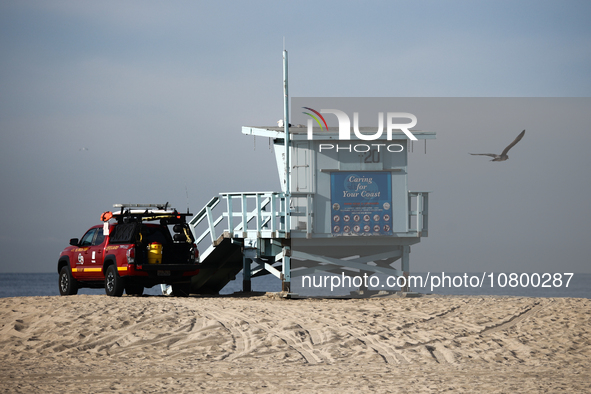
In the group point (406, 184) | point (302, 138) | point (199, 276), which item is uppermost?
point (302, 138)

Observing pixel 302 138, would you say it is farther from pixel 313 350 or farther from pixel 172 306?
pixel 313 350

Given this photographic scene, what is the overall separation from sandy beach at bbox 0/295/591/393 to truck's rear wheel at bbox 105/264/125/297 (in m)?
1.40

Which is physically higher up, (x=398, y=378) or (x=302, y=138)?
(x=302, y=138)

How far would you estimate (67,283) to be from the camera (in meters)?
17.9

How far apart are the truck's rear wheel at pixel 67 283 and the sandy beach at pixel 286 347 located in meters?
2.97

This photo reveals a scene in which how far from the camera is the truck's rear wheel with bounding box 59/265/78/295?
58.4ft

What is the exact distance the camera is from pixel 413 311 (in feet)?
47.8

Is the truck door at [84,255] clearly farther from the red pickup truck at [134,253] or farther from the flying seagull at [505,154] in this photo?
the flying seagull at [505,154]

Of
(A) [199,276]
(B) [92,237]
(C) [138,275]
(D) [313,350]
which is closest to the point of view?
(D) [313,350]

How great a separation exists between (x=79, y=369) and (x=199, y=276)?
428 inches

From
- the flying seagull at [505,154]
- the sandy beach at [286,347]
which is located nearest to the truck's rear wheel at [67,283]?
the sandy beach at [286,347]

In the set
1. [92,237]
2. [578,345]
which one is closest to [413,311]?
[578,345]

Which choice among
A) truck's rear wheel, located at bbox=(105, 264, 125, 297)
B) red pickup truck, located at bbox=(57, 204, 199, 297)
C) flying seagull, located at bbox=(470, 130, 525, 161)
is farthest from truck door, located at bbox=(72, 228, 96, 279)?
flying seagull, located at bbox=(470, 130, 525, 161)

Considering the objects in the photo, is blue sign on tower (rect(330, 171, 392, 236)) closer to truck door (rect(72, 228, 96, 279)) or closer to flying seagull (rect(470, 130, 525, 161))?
flying seagull (rect(470, 130, 525, 161))
